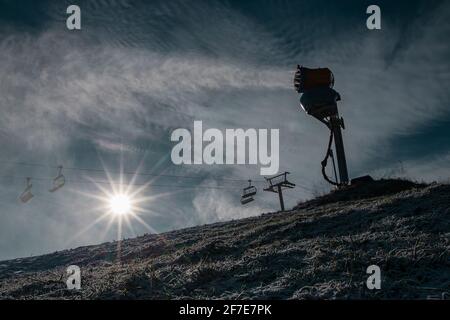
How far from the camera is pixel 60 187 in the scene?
29641 mm

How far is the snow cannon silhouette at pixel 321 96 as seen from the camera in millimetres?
33625

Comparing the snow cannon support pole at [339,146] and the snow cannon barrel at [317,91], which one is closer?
the snow cannon support pole at [339,146]

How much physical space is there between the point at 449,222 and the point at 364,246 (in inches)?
94.6

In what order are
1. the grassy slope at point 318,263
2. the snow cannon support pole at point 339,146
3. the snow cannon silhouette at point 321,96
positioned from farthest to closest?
the snow cannon silhouette at point 321,96 < the snow cannon support pole at point 339,146 < the grassy slope at point 318,263

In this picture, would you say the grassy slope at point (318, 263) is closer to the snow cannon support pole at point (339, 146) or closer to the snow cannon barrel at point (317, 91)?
the snow cannon support pole at point (339, 146)

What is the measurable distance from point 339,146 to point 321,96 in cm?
431

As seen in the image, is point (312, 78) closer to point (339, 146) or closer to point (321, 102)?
point (321, 102)

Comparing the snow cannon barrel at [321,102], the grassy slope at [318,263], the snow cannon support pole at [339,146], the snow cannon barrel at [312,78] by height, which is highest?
the snow cannon barrel at [312,78]

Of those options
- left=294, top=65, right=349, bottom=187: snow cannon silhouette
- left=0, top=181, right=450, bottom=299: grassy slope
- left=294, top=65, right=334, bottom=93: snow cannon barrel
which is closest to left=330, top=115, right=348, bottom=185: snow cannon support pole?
left=294, top=65, right=349, bottom=187: snow cannon silhouette

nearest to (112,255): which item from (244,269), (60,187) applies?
(60,187)

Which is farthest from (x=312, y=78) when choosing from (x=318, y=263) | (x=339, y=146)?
(x=318, y=263)

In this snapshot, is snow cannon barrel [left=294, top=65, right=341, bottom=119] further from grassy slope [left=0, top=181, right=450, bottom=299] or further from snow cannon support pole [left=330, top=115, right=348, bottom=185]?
grassy slope [left=0, top=181, right=450, bottom=299]

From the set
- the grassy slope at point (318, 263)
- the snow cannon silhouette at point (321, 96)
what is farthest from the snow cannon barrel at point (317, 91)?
the grassy slope at point (318, 263)
